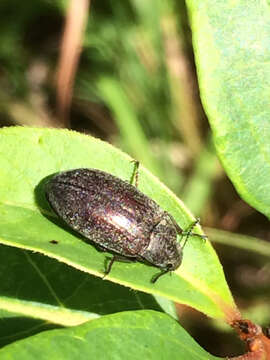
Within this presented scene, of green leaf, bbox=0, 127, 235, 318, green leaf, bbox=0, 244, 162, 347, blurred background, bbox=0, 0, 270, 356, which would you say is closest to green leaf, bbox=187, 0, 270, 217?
green leaf, bbox=0, 127, 235, 318

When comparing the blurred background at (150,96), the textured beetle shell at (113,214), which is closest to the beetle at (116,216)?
the textured beetle shell at (113,214)

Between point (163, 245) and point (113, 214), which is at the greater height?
point (113, 214)

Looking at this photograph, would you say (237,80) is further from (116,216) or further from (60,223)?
(116,216)

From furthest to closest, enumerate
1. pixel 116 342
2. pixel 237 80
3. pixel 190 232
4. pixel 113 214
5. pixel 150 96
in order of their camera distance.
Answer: pixel 150 96 < pixel 113 214 < pixel 190 232 < pixel 237 80 < pixel 116 342

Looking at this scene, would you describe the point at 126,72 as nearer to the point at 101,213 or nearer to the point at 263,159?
the point at 101,213

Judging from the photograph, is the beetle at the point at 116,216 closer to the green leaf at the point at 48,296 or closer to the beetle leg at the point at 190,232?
the beetle leg at the point at 190,232

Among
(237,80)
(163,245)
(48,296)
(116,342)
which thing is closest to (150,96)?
(163,245)

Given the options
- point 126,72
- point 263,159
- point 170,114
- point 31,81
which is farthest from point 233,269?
point 263,159
